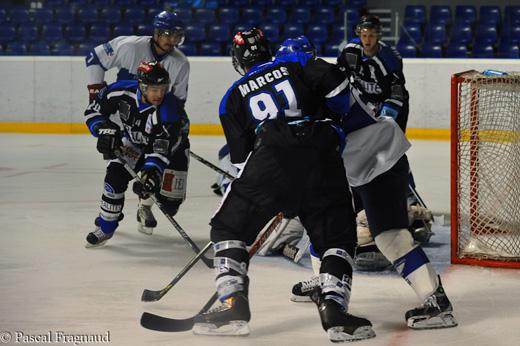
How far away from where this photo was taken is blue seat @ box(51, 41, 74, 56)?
10.4 meters

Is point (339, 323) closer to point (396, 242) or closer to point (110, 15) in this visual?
point (396, 242)

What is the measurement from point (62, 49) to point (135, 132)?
6.16 m

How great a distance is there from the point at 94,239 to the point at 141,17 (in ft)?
23.5

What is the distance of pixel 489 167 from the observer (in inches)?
181

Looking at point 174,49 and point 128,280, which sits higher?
point 174,49

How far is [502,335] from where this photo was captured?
328cm

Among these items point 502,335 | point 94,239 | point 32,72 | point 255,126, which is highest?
point 255,126

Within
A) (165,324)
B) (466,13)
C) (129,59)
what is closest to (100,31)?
(466,13)

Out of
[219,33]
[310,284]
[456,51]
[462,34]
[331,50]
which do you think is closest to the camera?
[310,284]

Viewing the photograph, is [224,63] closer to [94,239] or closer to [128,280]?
[94,239]

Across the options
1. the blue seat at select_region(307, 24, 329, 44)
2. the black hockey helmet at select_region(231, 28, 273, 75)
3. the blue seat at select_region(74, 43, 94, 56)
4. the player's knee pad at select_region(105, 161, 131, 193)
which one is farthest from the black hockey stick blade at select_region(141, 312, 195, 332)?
the blue seat at select_region(307, 24, 329, 44)

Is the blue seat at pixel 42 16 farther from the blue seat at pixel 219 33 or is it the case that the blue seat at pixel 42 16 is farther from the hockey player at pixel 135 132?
the hockey player at pixel 135 132

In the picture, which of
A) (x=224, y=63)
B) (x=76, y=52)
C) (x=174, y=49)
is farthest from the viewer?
(x=76, y=52)

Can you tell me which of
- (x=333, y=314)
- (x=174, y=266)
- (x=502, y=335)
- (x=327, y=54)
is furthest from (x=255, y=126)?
(x=327, y=54)
